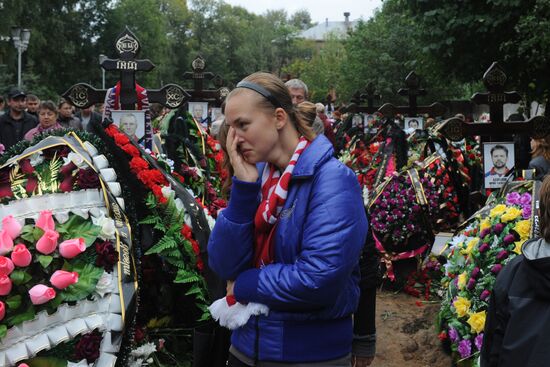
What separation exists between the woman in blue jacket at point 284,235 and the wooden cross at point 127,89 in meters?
3.34

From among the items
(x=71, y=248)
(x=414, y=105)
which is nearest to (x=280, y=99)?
(x=71, y=248)

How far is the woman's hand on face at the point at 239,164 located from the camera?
92.9 inches

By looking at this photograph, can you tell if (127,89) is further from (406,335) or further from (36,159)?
(406,335)

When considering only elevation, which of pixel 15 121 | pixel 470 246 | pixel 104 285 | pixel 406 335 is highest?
pixel 15 121

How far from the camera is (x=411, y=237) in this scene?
306 inches

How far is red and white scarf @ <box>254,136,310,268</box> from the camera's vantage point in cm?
237

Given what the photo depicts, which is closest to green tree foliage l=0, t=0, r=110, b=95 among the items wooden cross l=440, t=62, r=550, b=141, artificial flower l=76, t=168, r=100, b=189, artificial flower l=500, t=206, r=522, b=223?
wooden cross l=440, t=62, r=550, b=141

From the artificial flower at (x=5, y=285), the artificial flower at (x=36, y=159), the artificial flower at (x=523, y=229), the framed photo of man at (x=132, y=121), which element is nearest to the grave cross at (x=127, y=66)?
the framed photo of man at (x=132, y=121)

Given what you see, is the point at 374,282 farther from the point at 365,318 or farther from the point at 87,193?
the point at 87,193

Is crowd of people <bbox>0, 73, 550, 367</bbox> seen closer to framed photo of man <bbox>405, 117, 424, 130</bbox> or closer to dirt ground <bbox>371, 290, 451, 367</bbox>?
dirt ground <bbox>371, 290, 451, 367</bbox>

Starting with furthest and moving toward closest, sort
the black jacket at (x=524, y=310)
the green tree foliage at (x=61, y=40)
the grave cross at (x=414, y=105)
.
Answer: the green tree foliage at (x=61, y=40) < the grave cross at (x=414, y=105) < the black jacket at (x=524, y=310)

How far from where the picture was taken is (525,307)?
2635mm

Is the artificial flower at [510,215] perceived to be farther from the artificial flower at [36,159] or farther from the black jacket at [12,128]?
the black jacket at [12,128]

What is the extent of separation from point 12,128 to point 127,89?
14.7ft
